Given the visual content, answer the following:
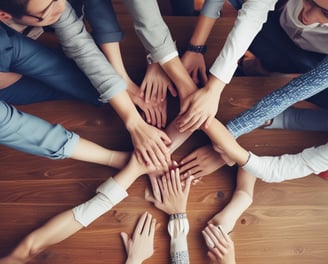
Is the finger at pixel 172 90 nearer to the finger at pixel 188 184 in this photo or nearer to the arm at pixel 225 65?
the arm at pixel 225 65

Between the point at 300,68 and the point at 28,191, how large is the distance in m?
0.89

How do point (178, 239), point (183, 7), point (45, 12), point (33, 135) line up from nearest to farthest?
point (45, 12) < point (33, 135) < point (178, 239) < point (183, 7)

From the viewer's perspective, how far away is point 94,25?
1.05 m

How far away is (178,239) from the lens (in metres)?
1.05

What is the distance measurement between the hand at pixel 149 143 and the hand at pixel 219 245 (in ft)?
0.77

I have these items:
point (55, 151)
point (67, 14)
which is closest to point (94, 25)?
point (67, 14)

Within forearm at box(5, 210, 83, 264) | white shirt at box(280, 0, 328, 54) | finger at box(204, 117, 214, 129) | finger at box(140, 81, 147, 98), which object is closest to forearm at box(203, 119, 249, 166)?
finger at box(204, 117, 214, 129)

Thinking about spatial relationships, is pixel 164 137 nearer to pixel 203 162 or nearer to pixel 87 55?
pixel 203 162

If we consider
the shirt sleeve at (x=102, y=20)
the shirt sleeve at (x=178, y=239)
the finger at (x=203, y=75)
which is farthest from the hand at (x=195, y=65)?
the shirt sleeve at (x=178, y=239)

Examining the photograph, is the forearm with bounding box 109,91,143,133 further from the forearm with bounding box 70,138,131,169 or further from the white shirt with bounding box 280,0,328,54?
the white shirt with bounding box 280,0,328,54

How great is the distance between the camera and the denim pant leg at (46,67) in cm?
99

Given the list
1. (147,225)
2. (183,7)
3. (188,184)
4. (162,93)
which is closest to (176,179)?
(188,184)

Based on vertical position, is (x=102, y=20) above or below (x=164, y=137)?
above

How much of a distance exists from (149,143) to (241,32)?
0.39 meters
